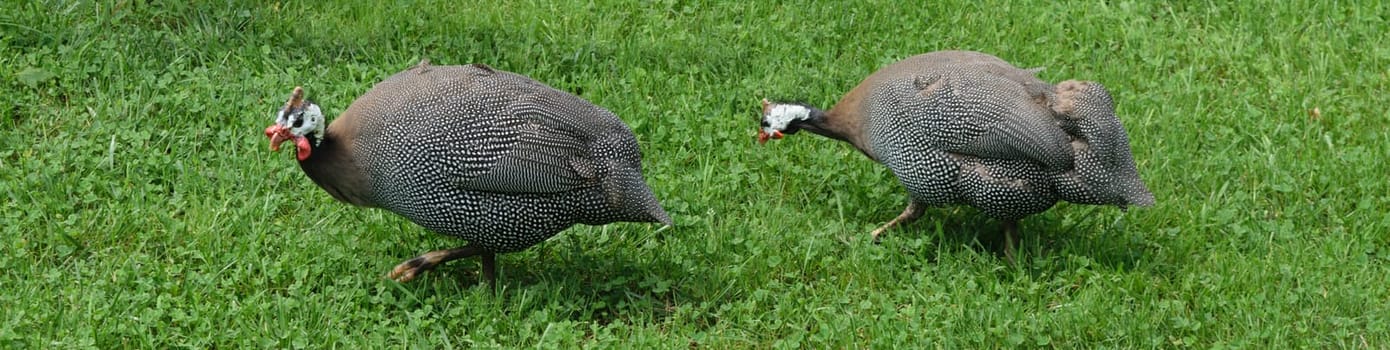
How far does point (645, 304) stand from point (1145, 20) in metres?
2.87

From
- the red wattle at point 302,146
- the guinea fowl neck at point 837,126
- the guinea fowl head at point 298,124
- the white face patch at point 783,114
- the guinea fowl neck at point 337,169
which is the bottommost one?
the guinea fowl neck at point 837,126

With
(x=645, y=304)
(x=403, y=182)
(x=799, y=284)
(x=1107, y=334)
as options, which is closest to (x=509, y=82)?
(x=403, y=182)

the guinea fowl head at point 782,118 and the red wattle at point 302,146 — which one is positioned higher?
the red wattle at point 302,146

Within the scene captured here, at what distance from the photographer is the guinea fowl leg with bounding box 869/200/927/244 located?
513 centimetres

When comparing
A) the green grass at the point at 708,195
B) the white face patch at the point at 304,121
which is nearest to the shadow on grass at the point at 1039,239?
the green grass at the point at 708,195

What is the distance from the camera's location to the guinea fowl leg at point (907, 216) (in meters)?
5.13

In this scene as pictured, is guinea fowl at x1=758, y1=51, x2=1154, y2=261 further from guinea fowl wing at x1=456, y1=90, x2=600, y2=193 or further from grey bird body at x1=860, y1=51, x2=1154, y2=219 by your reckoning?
guinea fowl wing at x1=456, y1=90, x2=600, y2=193

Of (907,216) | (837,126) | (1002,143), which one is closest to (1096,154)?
(1002,143)

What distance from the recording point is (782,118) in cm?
512

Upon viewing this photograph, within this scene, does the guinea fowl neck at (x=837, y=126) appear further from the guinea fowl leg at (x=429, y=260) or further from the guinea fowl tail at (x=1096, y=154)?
the guinea fowl leg at (x=429, y=260)

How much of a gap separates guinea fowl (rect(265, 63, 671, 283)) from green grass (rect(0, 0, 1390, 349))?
1.00 feet

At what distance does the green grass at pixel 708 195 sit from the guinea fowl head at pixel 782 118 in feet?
0.79

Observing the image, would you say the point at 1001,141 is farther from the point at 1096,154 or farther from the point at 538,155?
the point at 538,155

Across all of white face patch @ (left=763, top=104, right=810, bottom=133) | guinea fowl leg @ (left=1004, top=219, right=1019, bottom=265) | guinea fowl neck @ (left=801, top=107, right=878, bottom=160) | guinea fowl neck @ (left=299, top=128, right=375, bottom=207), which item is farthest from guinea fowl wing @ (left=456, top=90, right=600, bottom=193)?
guinea fowl leg @ (left=1004, top=219, right=1019, bottom=265)
